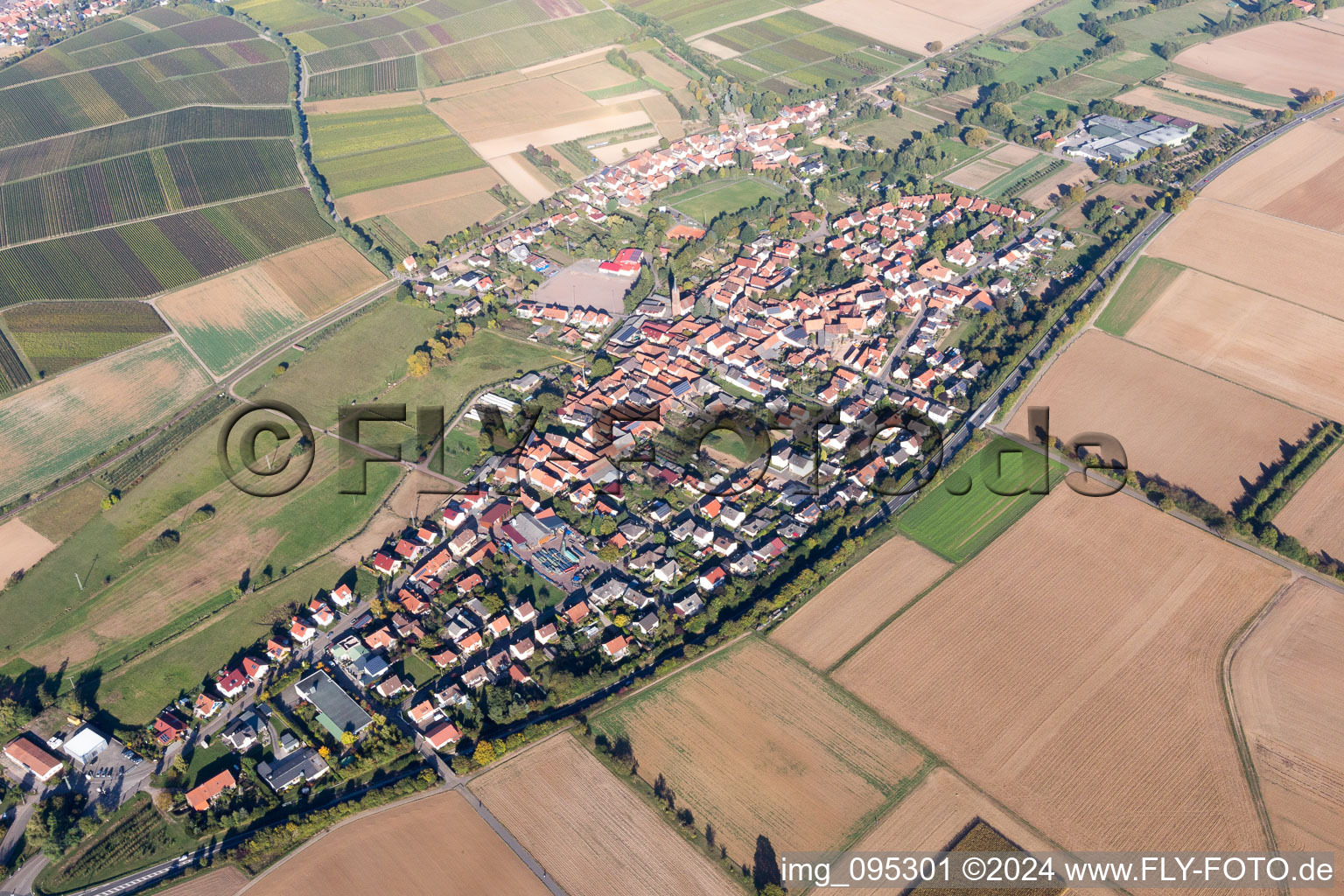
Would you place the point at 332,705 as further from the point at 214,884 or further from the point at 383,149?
the point at 383,149

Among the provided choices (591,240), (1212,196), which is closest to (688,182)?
(591,240)

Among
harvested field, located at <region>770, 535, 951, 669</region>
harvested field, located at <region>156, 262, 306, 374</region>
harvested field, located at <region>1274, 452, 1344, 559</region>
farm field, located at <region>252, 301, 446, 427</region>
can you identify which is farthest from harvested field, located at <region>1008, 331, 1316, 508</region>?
harvested field, located at <region>156, 262, 306, 374</region>

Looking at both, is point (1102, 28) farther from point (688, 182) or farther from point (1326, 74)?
point (688, 182)

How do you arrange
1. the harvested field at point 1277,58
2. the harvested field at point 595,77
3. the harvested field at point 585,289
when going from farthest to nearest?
1. the harvested field at point 595,77
2. the harvested field at point 1277,58
3. the harvested field at point 585,289

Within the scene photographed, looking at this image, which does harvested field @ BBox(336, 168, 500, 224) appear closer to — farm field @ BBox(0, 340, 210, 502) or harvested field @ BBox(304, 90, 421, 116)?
harvested field @ BBox(304, 90, 421, 116)

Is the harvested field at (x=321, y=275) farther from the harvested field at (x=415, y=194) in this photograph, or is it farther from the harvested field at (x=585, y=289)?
the harvested field at (x=585, y=289)

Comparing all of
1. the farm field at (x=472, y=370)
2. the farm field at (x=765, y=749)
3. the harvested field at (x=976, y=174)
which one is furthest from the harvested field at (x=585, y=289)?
the harvested field at (x=976, y=174)
